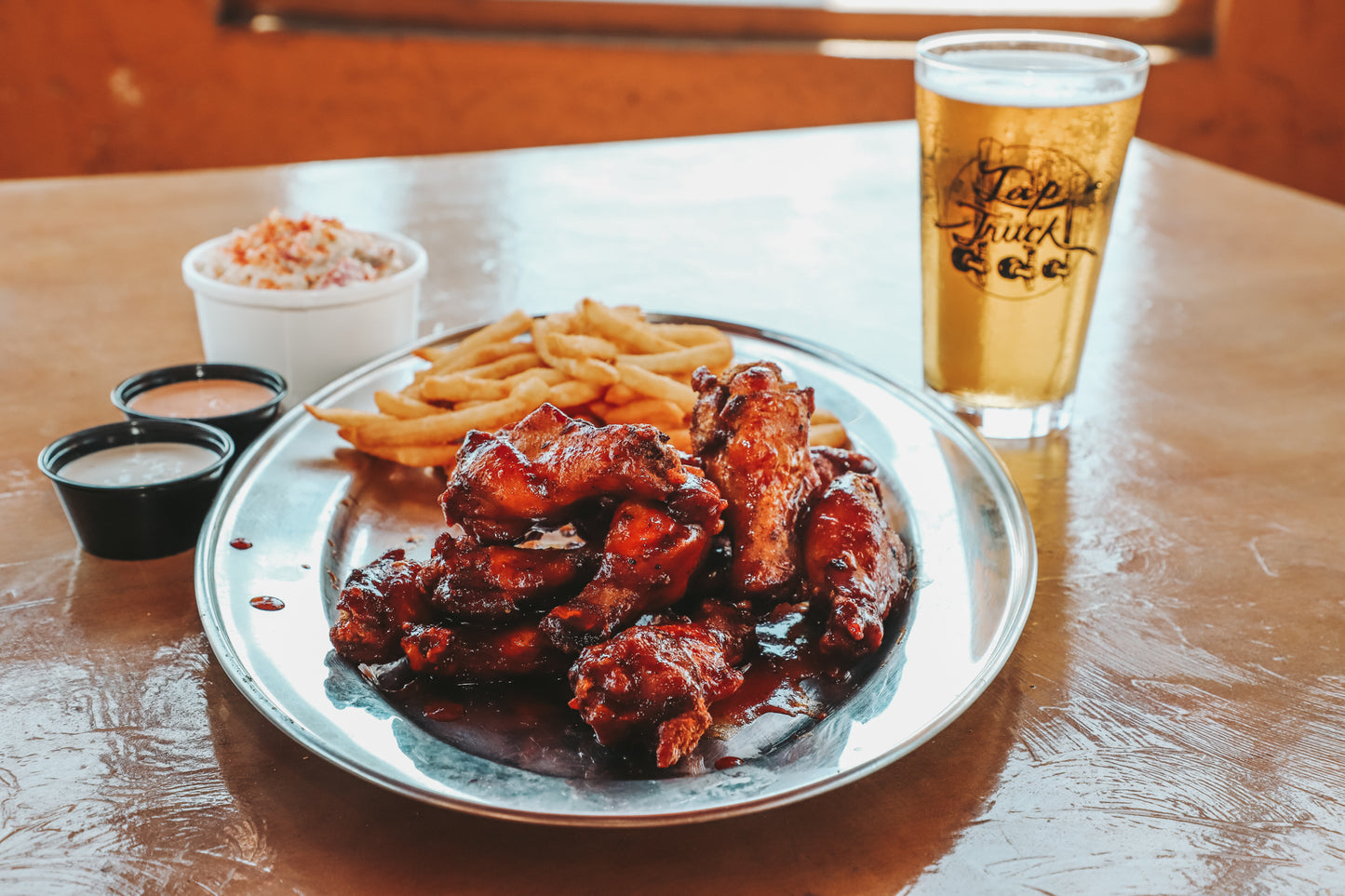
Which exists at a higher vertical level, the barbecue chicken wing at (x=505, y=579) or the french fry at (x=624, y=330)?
the french fry at (x=624, y=330)

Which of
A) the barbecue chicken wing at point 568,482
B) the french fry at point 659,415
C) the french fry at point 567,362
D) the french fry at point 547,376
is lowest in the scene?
the french fry at point 659,415

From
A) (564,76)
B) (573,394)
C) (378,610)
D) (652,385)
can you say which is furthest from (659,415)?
(564,76)

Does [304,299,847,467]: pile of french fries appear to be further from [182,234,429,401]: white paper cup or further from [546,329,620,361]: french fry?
[182,234,429,401]: white paper cup

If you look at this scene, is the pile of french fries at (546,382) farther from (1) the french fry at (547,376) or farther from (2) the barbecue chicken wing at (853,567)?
(2) the barbecue chicken wing at (853,567)

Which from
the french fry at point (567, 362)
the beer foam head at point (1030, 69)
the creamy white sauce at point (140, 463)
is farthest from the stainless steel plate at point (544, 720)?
the beer foam head at point (1030, 69)

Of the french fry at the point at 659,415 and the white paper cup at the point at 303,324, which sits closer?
the french fry at the point at 659,415

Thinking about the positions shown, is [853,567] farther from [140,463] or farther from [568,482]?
[140,463]
